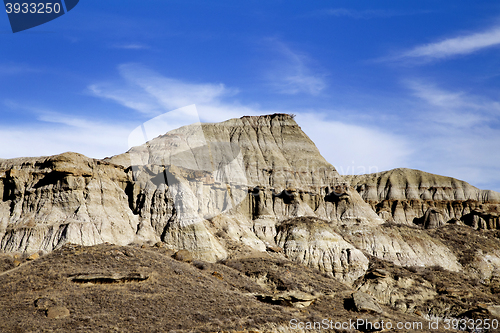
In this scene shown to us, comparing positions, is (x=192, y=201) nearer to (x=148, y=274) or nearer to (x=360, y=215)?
(x=148, y=274)

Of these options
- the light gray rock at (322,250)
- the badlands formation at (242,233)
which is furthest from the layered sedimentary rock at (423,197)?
the light gray rock at (322,250)

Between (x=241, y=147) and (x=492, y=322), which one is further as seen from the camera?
(x=241, y=147)

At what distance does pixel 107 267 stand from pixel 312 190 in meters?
50.4

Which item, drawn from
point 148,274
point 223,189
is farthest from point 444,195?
point 148,274

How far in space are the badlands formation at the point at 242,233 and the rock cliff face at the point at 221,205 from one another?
0.56ft

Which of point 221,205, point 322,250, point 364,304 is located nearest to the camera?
point 364,304

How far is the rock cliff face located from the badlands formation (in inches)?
6.7

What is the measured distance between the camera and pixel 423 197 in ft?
349

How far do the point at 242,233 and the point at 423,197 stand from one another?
219 ft

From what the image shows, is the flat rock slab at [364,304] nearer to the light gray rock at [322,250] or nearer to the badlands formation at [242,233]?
the badlands formation at [242,233]

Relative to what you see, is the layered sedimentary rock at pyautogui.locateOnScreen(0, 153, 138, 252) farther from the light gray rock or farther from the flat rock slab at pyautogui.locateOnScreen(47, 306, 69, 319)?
the light gray rock

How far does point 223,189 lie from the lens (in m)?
61.4

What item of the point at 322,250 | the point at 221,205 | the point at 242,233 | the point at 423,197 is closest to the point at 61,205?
the point at 242,233

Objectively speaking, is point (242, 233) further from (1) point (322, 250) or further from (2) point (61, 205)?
(2) point (61, 205)
